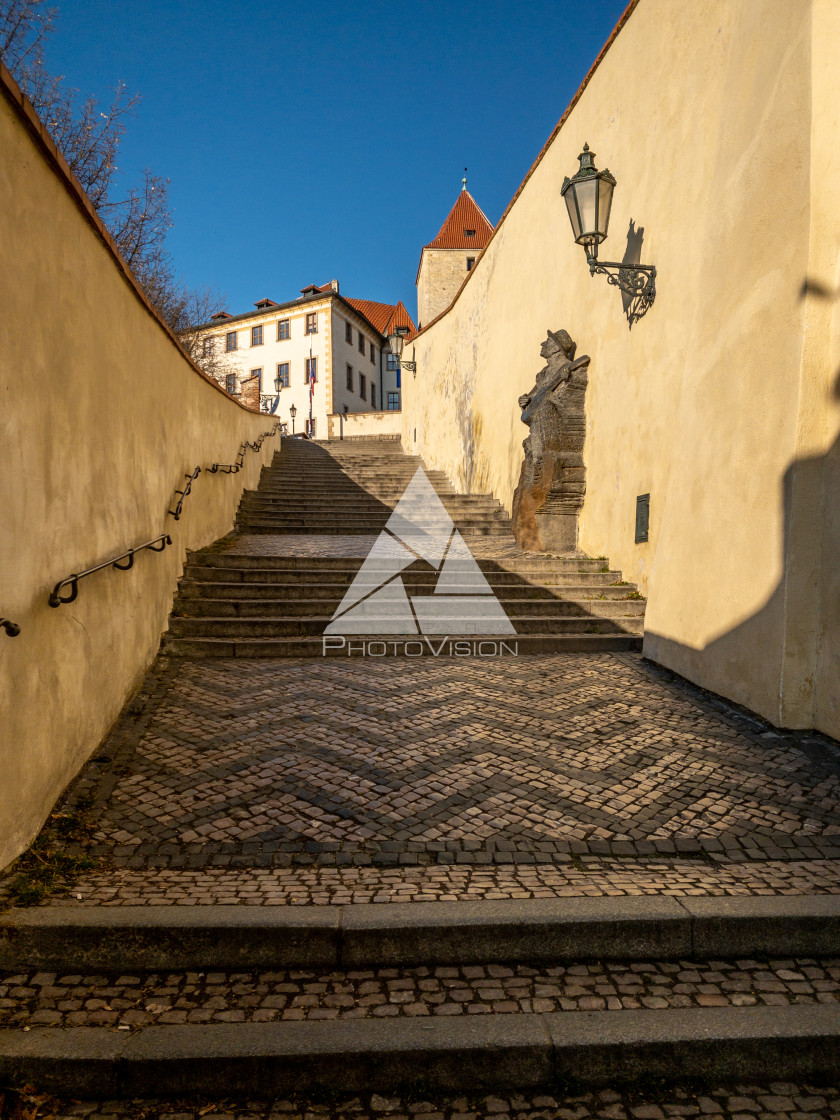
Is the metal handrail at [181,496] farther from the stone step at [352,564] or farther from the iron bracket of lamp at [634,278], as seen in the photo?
the iron bracket of lamp at [634,278]

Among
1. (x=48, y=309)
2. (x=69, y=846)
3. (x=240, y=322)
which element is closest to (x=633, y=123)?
(x=48, y=309)

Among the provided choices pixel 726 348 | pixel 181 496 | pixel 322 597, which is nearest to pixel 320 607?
pixel 322 597

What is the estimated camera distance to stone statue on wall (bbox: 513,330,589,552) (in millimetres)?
8281

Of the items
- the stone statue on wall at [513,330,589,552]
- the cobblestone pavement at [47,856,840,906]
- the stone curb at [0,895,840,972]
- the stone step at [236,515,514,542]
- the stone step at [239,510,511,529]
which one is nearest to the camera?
the stone curb at [0,895,840,972]

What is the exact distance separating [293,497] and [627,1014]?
1010cm

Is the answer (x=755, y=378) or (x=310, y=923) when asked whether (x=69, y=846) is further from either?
(x=755, y=378)

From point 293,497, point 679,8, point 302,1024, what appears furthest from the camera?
point 293,497

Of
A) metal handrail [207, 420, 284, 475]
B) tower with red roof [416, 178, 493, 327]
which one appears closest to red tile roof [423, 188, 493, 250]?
tower with red roof [416, 178, 493, 327]

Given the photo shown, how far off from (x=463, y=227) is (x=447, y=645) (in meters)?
32.2

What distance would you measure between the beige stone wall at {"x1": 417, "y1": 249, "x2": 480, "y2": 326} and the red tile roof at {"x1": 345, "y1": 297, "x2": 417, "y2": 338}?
1496 cm

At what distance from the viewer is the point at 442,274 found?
31656 millimetres

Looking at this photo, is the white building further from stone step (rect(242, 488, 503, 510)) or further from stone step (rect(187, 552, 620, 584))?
stone step (rect(187, 552, 620, 584))

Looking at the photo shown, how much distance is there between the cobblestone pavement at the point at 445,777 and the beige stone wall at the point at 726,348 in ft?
2.01

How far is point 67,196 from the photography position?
3053 mm
